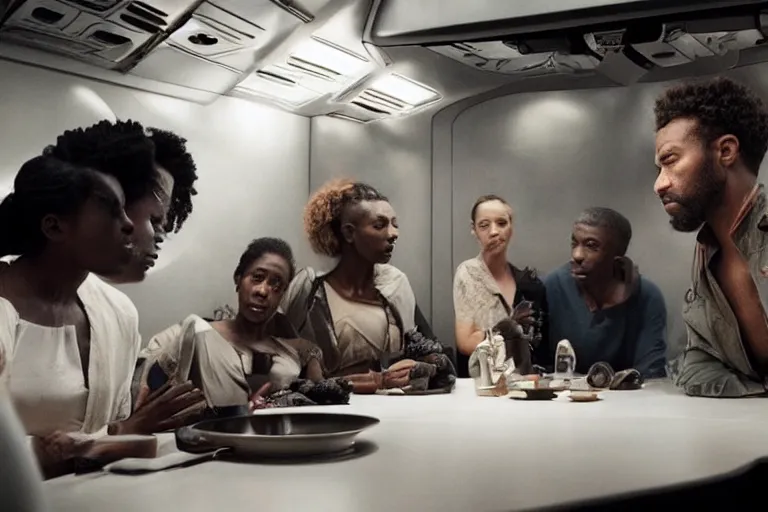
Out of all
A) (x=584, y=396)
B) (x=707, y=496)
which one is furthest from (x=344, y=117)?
(x=707, y=496)

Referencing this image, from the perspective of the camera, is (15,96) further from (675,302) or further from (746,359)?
(746,359)

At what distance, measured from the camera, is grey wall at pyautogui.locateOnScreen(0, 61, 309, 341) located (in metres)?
0.89

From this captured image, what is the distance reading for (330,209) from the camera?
4.25 ft

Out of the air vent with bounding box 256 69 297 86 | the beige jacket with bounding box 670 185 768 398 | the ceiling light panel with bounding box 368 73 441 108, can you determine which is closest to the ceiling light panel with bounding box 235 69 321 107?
the air vent with bounding box 256 69 297 86

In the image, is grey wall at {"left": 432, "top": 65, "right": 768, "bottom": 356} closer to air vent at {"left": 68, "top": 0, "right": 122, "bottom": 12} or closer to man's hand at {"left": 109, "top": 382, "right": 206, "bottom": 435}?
man's hand at {"left": 109, "top": 382, "right": 206, "bottom": 435}

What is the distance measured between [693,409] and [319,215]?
73 centimetres

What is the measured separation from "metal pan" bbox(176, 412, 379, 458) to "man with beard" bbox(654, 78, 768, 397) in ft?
2.37

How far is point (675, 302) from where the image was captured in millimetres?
1445

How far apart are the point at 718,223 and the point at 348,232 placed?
26.4 inches

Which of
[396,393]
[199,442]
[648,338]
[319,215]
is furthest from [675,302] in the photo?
[199,442]

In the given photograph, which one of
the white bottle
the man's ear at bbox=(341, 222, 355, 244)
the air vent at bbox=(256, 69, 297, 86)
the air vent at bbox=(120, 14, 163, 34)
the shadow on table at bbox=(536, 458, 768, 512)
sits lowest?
the shadow on table at bbox=(536, 458, 768, 512)

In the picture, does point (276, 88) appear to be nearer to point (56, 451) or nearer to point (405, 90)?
point (405, 90)

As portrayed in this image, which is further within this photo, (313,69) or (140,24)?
(313,69)

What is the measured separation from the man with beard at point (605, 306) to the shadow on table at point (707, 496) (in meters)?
0.44
